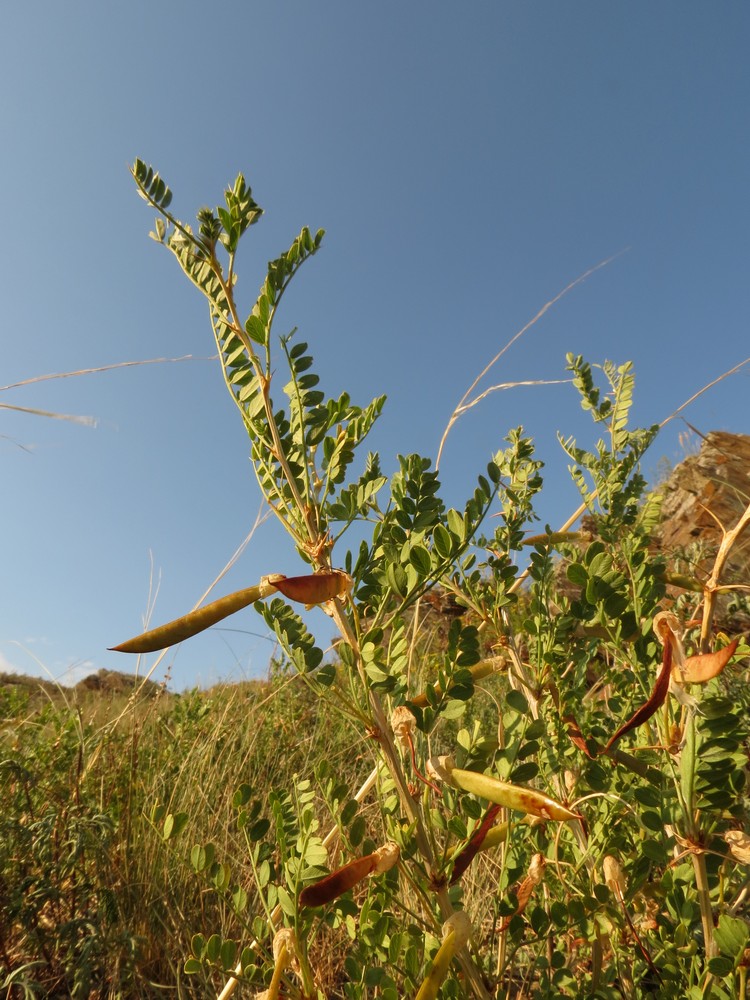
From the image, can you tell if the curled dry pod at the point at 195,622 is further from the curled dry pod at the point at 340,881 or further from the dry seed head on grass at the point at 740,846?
the dry seed head on grass at the point at 740,846

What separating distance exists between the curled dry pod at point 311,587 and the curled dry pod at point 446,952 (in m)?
0.35

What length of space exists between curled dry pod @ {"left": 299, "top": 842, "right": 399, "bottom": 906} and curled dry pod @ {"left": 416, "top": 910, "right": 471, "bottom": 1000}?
0.08 m

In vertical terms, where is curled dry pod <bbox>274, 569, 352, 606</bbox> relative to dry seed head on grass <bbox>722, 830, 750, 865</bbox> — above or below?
above

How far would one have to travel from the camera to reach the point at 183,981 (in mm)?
1349

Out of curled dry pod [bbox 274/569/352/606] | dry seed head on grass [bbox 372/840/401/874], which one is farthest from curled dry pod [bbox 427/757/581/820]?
curled dry pod [bbox 274/569/352/606]

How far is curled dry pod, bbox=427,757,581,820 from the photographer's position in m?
0.52

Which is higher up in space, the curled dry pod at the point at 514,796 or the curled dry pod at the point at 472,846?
the curled dry pod at the point at 514,796

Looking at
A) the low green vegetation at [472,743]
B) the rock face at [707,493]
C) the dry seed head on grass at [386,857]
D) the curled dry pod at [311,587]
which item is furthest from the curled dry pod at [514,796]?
the rock face at [707,493]

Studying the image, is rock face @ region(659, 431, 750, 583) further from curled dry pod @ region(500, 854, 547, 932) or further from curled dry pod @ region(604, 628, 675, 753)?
curled dry pod @ region(604, 628, 675, 753)

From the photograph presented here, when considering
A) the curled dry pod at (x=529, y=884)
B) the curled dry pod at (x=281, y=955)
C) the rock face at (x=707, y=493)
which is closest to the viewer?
the curled dry pod at (x=281, y=955)

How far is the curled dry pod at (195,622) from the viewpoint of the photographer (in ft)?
1.95

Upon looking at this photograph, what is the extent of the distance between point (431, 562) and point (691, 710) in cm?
30

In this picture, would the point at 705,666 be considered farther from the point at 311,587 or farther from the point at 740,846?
the point at 311,587

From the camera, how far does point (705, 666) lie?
1.85 feet
